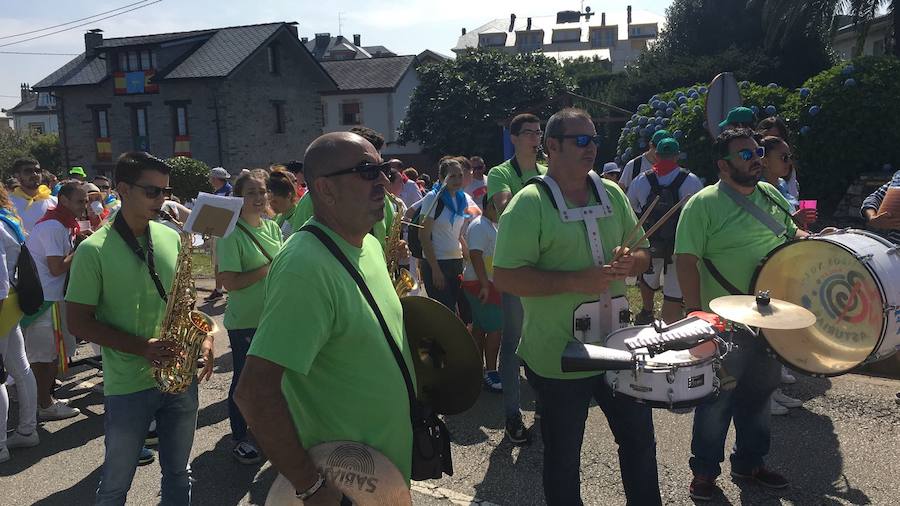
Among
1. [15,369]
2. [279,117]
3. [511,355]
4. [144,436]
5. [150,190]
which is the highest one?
[279,117]

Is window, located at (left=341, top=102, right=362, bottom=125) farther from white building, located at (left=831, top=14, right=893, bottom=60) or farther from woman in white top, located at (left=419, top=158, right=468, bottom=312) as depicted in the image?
woman in white top, located at (left=419, top=158, right=468, bottom=312)

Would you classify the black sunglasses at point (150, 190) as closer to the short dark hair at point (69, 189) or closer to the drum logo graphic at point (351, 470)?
the drum logo graphic at point (351, 470)

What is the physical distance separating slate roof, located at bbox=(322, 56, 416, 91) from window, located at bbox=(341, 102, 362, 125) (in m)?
1.01

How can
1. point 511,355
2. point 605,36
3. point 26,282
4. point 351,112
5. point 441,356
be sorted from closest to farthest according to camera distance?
point 441,356 → point 511,355 → point 26,282 → point 351,112 → point 605,36

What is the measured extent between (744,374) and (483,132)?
2926 centimetres

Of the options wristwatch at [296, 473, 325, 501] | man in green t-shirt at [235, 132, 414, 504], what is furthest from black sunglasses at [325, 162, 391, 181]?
wristwatch at [296, 473, 325, 501]

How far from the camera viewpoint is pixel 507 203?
5066 millimetres

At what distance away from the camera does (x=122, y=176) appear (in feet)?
10.9

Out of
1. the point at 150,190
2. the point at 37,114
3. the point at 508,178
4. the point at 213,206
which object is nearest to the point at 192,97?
the point at 508,178

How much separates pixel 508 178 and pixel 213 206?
2191 millimetres

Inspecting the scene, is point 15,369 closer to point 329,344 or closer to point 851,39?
point 329,344

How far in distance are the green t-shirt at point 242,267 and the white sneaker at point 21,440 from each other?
1.90m

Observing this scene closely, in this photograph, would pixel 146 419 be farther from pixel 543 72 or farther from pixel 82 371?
pixel 543 72

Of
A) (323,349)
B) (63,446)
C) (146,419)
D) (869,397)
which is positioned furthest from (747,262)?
(63,446)
